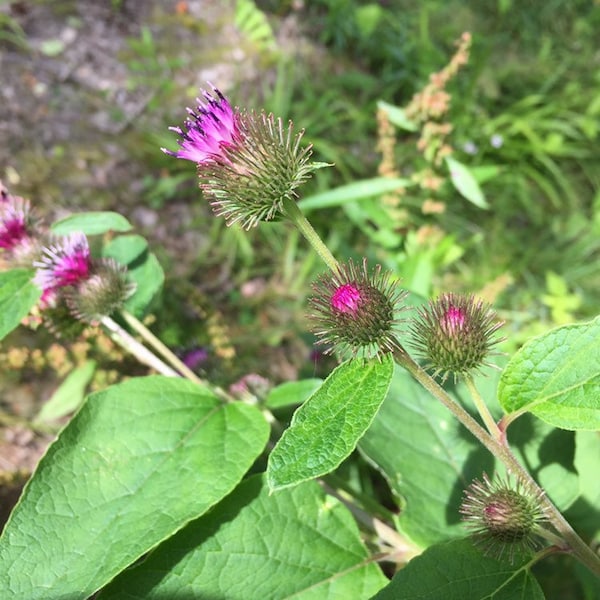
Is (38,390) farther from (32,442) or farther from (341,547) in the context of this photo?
(341,547)

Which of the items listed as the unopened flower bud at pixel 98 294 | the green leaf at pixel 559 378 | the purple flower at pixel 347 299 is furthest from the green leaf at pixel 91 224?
the green leaf at pixel 559 378

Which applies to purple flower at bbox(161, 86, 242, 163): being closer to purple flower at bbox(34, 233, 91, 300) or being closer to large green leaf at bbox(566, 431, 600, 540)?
purple flower at bbox(34, 233, 91, 300)

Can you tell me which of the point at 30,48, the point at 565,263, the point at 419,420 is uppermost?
the point at 30,48

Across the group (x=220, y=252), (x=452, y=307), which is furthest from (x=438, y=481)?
(x=220, y=252)

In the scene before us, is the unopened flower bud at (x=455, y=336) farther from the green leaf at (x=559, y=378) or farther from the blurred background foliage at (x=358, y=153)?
A: the blurred background foliage at (x=358, y=153)

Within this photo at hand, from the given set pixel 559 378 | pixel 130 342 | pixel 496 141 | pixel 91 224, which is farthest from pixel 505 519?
pixel 496 141
